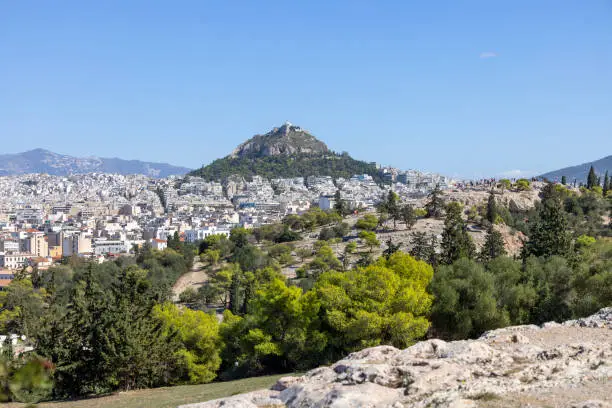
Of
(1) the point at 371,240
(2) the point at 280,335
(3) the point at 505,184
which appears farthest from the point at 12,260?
(2) the point at 280,335

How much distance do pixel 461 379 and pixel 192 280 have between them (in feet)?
176

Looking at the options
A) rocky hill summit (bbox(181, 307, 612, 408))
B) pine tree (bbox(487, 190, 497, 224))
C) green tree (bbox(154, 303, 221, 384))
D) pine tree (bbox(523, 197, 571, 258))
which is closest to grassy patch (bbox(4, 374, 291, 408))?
green tree (bbox(154, 303, 221, 384))

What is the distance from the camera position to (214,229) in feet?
348

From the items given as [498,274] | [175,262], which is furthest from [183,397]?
[175,262]

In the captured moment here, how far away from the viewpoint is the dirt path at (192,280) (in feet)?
190

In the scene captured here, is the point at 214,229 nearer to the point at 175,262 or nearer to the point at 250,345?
the point at 175,262

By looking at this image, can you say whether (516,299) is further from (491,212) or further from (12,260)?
(12,260)

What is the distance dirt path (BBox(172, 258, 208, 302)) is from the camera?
5802 cm

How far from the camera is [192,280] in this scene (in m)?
60.9

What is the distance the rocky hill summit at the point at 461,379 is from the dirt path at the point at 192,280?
45.5 meters

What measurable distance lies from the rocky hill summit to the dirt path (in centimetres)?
4552

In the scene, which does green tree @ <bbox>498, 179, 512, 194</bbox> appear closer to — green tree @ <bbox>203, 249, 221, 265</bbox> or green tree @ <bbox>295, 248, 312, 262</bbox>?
green tree @ <bbox>295, 248, 312, 262</bbox>

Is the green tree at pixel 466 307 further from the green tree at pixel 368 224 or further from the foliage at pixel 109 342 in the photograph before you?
the green tree at pixel 368 224

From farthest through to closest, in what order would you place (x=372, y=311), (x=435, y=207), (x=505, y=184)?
(x=505, y=184) < (x=435, y=207) < (x=372, y=311)
